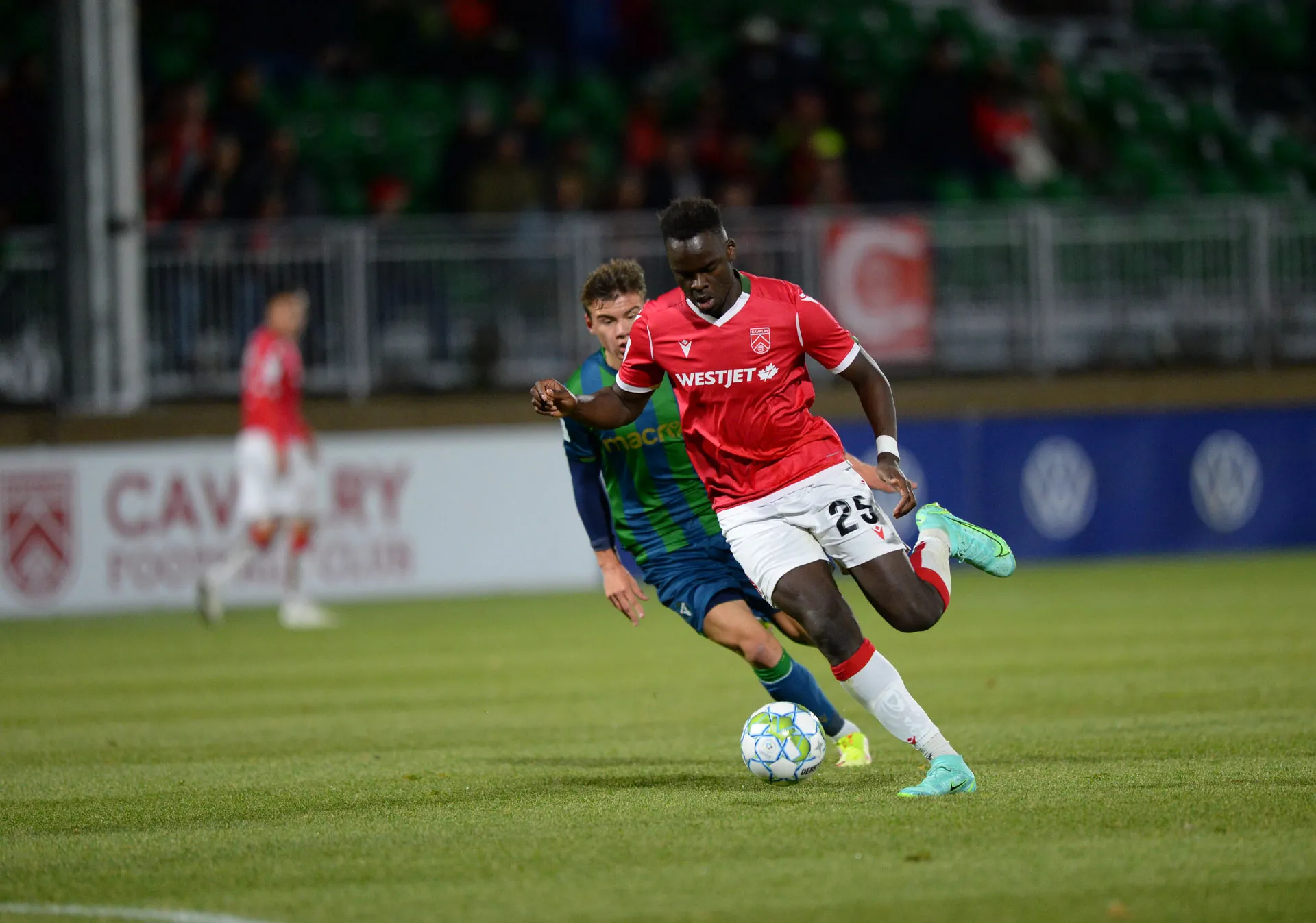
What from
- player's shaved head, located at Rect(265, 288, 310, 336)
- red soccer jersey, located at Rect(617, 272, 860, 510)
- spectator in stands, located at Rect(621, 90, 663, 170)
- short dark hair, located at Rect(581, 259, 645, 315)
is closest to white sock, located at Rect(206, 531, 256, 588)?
player's shaved head, located at Rect(265, 288, 310, 336)

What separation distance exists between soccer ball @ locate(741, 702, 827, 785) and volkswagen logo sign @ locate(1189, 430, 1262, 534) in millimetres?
13821

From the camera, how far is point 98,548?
1767 centimetres

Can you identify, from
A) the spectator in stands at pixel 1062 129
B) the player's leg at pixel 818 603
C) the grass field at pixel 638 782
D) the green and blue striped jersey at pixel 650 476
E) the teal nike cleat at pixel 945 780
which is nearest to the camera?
the grass field at pixel 638 782

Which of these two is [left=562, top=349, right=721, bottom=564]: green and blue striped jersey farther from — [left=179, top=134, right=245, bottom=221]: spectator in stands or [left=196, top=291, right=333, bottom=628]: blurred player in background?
[left=179, top=134, right=245, bottom=221]: spectator in stands

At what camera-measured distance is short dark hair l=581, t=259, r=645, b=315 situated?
27.4 feet

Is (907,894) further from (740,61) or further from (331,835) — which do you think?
(740,61)

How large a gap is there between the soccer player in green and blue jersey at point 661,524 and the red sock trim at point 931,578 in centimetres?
71

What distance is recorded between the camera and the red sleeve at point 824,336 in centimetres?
734

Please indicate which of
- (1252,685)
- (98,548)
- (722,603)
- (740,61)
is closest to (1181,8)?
(740,61)

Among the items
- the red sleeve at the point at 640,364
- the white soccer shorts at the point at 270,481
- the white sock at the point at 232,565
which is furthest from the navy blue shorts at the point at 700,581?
the white soccer shorts at the point at 270,481

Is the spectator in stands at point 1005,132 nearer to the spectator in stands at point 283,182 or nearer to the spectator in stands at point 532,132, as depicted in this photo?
the spectator in stands at point 532,132

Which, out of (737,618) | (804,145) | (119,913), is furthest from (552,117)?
(119,913)

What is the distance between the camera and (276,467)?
1642 centimetres

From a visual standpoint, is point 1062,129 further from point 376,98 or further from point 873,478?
point 873,478
